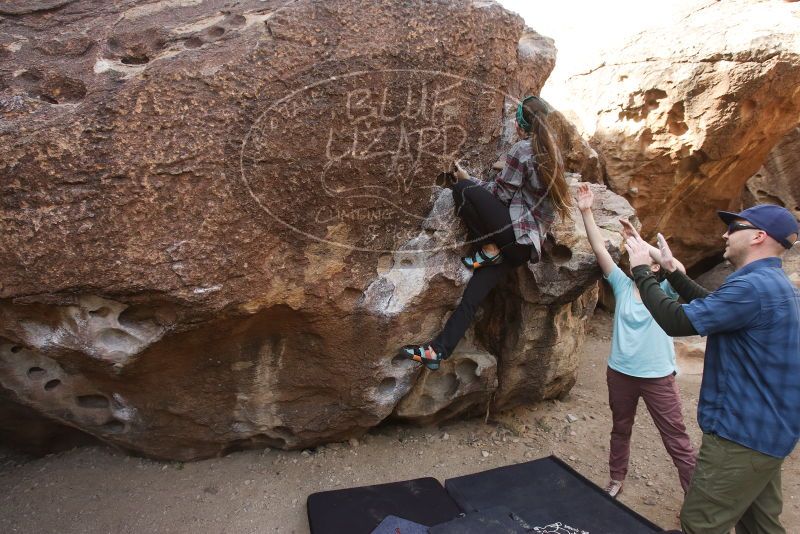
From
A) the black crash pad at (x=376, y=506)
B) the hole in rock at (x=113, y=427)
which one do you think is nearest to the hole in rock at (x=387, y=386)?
the black crash pad at (x=376, y=506)

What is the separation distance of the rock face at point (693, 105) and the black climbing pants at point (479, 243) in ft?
9.61

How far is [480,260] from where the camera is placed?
302cm

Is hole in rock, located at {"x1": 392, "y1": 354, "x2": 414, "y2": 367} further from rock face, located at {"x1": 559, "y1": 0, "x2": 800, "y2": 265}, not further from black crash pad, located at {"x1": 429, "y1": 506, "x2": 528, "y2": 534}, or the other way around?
rock face, located at {"x1": 559, "y1": 0, "x2": 800, "y2": 265}

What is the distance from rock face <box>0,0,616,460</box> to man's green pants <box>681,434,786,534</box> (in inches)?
52.1

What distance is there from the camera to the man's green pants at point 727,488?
2131 mm

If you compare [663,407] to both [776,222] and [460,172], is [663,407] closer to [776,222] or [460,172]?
[776,222]

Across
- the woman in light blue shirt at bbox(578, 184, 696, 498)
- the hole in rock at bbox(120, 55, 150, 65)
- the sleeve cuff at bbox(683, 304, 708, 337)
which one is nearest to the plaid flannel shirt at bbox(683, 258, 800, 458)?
the sleeve cuff at bbox(683, 304, 708, 337)

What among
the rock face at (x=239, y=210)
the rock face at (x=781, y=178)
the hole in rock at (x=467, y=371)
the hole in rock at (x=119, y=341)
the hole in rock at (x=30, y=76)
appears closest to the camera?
the rock face at (x=239, y=210)

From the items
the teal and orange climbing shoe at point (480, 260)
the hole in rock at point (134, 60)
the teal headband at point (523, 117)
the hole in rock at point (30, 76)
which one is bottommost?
the teal and orange climbing shoe at point (480, 260)

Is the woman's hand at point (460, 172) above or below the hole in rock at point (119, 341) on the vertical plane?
above

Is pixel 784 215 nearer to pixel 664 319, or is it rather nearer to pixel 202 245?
pixel 664 319

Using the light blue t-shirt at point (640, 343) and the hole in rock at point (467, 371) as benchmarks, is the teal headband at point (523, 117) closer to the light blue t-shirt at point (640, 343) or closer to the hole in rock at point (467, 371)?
the light blue t-shirt at point (640, 343)

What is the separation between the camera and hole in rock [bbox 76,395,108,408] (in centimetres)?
297

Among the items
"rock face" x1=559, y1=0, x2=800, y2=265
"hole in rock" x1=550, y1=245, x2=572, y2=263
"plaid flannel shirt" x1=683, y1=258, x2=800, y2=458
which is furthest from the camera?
"rock face" x1=559, y1=0, x2=800, y2=265
